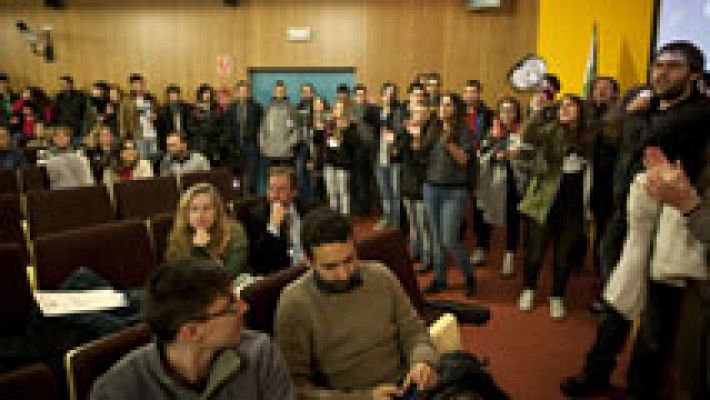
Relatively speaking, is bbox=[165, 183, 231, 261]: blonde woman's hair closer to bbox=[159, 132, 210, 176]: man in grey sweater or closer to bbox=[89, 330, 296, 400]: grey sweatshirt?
bbox=[89, 330, 296, 400]: grey sweatshirt

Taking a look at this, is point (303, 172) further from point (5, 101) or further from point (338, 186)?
point (5, 101)

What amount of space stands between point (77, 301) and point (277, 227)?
1.05 meters

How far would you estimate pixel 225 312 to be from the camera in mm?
1454

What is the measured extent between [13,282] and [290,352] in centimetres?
130

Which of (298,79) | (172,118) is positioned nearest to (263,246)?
(172,118)

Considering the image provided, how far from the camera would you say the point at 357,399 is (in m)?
1.85

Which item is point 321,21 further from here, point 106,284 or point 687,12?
point 106,284

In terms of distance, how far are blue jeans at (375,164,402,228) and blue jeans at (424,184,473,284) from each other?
1326mm

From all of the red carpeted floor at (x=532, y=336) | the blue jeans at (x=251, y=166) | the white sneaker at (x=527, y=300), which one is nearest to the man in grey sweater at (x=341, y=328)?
the red carpeted floor at (x=532, y=336)

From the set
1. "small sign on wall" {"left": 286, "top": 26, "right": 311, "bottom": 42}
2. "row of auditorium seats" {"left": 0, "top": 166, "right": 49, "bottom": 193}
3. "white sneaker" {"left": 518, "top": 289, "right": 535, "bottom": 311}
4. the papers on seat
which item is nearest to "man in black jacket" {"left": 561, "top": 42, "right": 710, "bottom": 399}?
"white sneaker" {"left": 518, "top": 289, "right": 535, "bottom": 311}

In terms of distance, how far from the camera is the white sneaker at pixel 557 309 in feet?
13.0

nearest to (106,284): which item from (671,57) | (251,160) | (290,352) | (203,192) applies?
(203,192)

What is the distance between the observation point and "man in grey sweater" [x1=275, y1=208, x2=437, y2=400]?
1938mm

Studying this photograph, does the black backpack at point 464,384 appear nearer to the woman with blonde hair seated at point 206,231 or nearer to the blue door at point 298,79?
the woman with blonde hair seated at point 206,231
